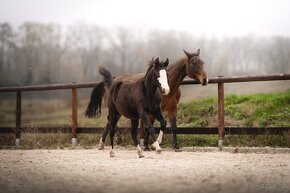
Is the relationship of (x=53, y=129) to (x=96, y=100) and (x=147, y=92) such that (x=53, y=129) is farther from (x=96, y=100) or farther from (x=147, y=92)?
(x=147, y=92)

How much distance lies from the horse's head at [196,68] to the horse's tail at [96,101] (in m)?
2.25

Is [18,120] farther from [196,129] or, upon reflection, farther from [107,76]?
[196,129]

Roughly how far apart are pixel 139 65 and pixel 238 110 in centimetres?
282

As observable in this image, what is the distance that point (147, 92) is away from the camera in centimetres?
758

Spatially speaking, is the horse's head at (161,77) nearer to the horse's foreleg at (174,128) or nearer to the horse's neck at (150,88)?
the horse's neck at (150,88)

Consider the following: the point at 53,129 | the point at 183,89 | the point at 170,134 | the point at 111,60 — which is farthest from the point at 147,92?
the point at 111,60

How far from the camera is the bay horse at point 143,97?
740 cm

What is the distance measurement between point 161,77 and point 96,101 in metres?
2.95

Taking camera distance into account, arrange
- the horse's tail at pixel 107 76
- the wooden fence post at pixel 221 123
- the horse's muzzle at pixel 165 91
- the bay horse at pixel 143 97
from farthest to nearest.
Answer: the horse's tail at pixel 107 76, the wooden fence post at pixel 221 123, the bay horse at pixel 143 97, the horse's muzzle at pixel 165 91

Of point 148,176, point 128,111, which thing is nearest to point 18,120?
point 128,111

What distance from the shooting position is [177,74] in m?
8.68

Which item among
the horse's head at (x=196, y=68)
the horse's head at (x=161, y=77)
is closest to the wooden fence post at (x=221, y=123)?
the horse's head at (x=196, y=68)

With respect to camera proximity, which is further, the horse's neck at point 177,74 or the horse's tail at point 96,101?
the horse's tail at point 96,101

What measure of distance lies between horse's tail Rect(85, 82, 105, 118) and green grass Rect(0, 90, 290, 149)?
1.97 feet
